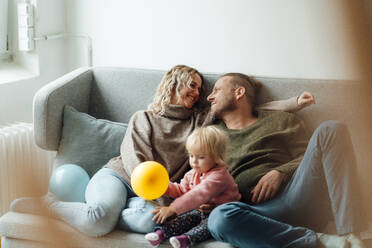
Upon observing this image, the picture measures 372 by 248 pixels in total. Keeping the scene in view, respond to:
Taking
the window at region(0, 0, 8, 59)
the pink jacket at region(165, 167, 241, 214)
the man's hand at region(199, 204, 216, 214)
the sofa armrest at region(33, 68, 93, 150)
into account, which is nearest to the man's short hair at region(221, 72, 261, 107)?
the pink jacket at region(165, 167, 241, 214)

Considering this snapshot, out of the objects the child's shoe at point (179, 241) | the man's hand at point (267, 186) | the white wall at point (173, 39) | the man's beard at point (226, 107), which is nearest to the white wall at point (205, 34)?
the white wall at point (173, 39)

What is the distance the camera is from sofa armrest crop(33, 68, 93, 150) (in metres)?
2.15

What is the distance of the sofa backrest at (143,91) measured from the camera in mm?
2084

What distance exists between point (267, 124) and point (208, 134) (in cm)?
31

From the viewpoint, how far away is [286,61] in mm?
2340

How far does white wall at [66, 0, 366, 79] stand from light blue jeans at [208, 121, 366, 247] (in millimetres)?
488

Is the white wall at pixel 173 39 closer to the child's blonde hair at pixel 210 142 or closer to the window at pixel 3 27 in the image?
the window at pixel 3 27

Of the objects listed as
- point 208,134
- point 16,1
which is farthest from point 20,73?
point 208,134

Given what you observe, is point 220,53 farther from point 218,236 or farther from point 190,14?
point 218,236

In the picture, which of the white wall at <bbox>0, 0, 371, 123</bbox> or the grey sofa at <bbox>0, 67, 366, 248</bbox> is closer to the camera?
the grey sofa at <bbox>0, 67, 366, 248</bbox>

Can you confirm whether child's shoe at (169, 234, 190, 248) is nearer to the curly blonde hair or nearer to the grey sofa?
the grey sofa

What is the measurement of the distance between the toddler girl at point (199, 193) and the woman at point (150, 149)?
9 centimetres

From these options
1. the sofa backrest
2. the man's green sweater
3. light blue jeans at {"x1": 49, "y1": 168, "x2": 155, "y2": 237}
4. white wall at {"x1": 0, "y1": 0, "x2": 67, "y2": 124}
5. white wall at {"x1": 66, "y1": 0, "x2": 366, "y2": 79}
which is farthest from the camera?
white wall at {"x1": 0, "y1": 0, "x2": 67, "y2": 124}

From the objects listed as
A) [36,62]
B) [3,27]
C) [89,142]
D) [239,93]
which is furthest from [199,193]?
[3,27]
